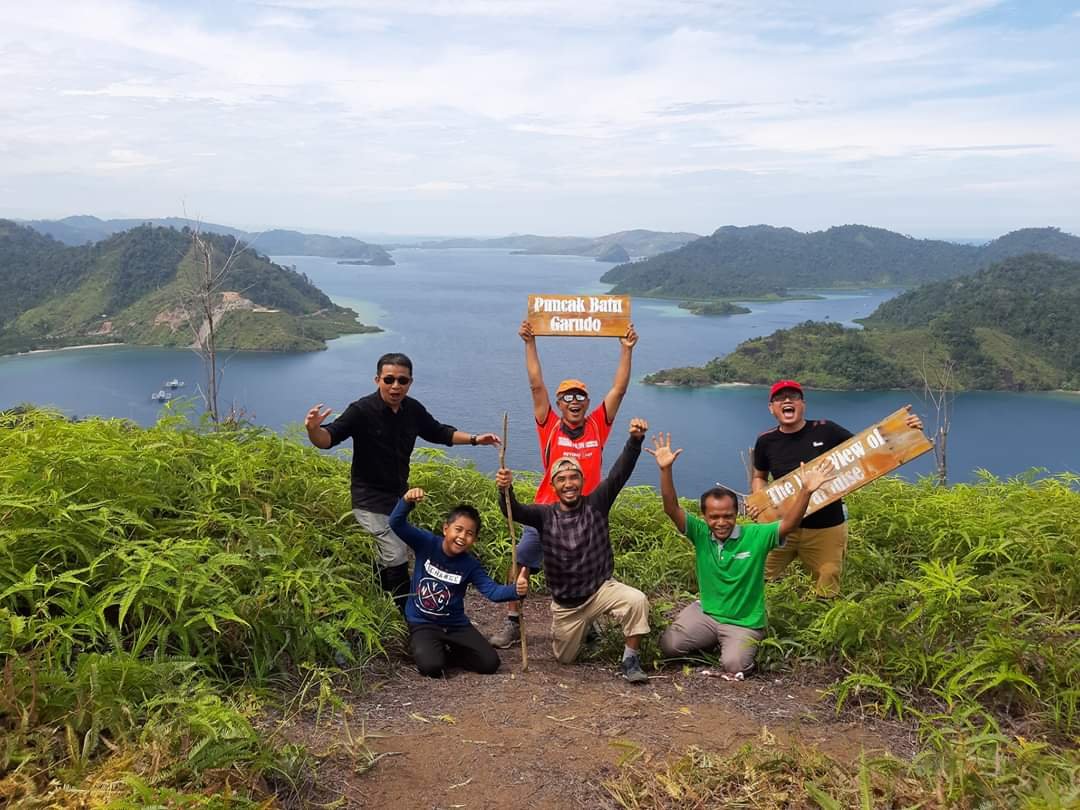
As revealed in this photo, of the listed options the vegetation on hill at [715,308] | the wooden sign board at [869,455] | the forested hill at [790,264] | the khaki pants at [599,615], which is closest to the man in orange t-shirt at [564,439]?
the khaki pants at [599,615]

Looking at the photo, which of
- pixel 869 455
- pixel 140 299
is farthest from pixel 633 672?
pixel 140 299

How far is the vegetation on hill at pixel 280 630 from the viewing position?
2.72m

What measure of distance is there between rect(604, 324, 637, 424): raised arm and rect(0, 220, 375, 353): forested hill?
85.4m

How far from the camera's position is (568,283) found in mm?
175625

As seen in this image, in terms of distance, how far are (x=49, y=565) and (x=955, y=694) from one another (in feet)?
13.5

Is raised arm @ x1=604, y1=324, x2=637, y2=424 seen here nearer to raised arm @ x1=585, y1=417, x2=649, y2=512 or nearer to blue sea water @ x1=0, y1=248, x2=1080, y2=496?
→ raised arm @ x1=585, y1=417, x2=649, y2=512

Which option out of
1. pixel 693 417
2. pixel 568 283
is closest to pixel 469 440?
pixel 693 417

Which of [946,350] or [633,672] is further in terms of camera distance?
[946,350]

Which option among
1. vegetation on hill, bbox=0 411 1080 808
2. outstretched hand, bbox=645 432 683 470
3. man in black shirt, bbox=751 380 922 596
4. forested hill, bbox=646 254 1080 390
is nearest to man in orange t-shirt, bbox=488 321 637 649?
outstretched hand, bbox=645 432 683 470

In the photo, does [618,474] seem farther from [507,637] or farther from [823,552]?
[823,552]

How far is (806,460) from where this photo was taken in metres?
4.85

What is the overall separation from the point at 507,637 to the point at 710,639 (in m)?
1.19

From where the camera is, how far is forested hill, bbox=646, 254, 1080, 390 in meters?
78.9

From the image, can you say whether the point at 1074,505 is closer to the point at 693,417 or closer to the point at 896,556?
the point at 896,556
